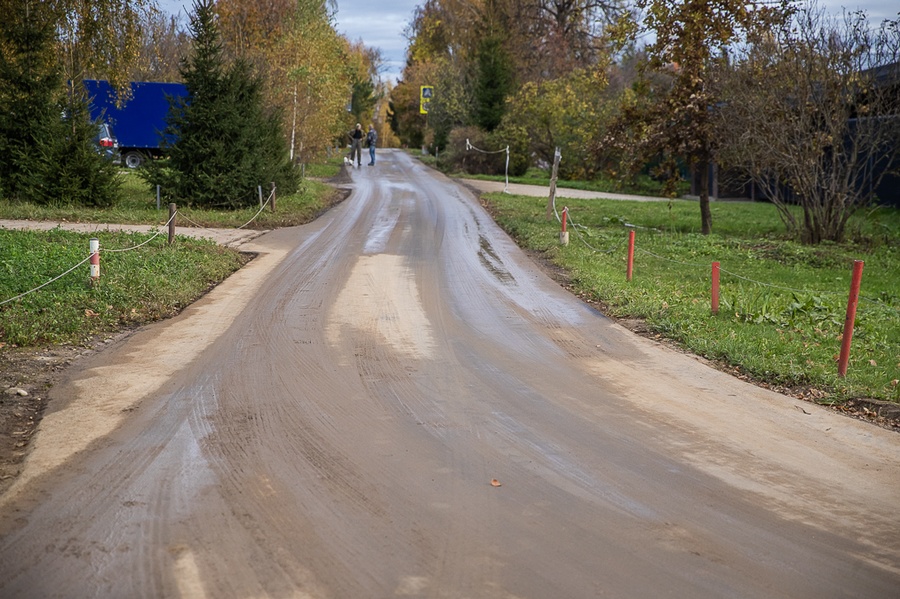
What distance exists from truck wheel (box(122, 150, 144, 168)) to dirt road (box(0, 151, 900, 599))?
106 feet

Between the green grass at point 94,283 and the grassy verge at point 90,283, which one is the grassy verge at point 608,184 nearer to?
the grassy verge at point 90,283

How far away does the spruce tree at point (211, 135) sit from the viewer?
76.9ft

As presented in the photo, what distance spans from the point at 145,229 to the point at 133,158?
77.0 ft

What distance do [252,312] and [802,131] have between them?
47.3 feet

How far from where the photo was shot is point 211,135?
23.8 m

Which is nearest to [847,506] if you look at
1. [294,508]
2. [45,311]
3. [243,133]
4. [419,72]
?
[294,508]

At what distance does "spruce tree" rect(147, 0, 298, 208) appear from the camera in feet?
76.9

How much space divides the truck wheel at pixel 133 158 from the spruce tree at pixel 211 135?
57.8 feet

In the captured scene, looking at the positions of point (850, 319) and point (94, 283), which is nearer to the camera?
point (850, 319)

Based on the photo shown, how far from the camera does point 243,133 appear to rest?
2402 centimetres

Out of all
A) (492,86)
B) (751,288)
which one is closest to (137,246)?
(751,288)

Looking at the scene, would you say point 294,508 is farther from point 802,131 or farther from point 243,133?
point 243,133

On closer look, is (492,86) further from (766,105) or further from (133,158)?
(766,105)

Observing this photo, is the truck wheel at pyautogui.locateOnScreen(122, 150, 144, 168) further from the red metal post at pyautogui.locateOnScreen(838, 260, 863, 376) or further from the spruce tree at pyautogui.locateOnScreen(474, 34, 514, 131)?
the red metal post at pyautogui.locateOnScreen(838, 260, 863, 376)
